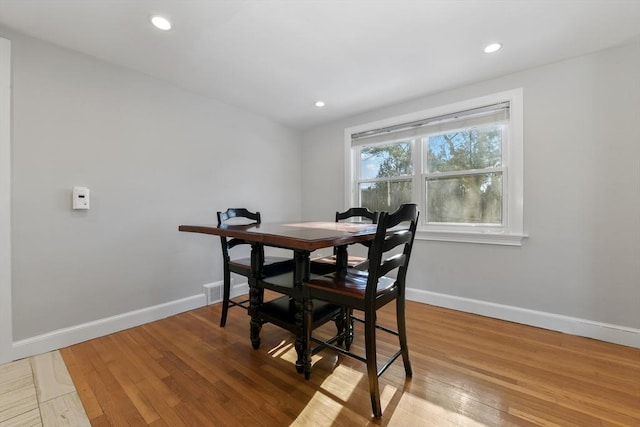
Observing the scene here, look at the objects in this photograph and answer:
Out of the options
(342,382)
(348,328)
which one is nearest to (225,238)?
(348,328)

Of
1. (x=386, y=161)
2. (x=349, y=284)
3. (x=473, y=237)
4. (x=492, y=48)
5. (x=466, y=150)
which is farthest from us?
(x=386, y=161)

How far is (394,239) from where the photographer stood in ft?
4.31

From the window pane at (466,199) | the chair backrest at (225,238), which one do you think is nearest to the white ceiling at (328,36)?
the window pane at (466,199)

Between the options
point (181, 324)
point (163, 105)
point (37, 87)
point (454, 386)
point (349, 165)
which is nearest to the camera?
point (454, 386)

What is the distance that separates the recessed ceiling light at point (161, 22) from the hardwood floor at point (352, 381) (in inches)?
85.3

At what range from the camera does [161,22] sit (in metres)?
1.68

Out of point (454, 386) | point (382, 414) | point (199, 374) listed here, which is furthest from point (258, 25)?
point (454, 386)

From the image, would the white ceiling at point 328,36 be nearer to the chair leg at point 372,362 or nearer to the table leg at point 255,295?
the table leg at point 255,295

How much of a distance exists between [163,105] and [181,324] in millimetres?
1988

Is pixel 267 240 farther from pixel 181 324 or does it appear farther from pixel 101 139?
pixel 101 139

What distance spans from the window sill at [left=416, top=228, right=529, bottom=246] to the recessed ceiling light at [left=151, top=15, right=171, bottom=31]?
2715 mm

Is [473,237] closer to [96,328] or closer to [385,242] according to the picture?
[385,242]

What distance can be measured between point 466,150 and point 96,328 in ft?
11.8

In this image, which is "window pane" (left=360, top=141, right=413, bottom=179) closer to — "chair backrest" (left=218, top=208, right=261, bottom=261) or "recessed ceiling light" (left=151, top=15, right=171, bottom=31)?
"chair backrest" (left=218, top=208, right=261, bottom=261)
